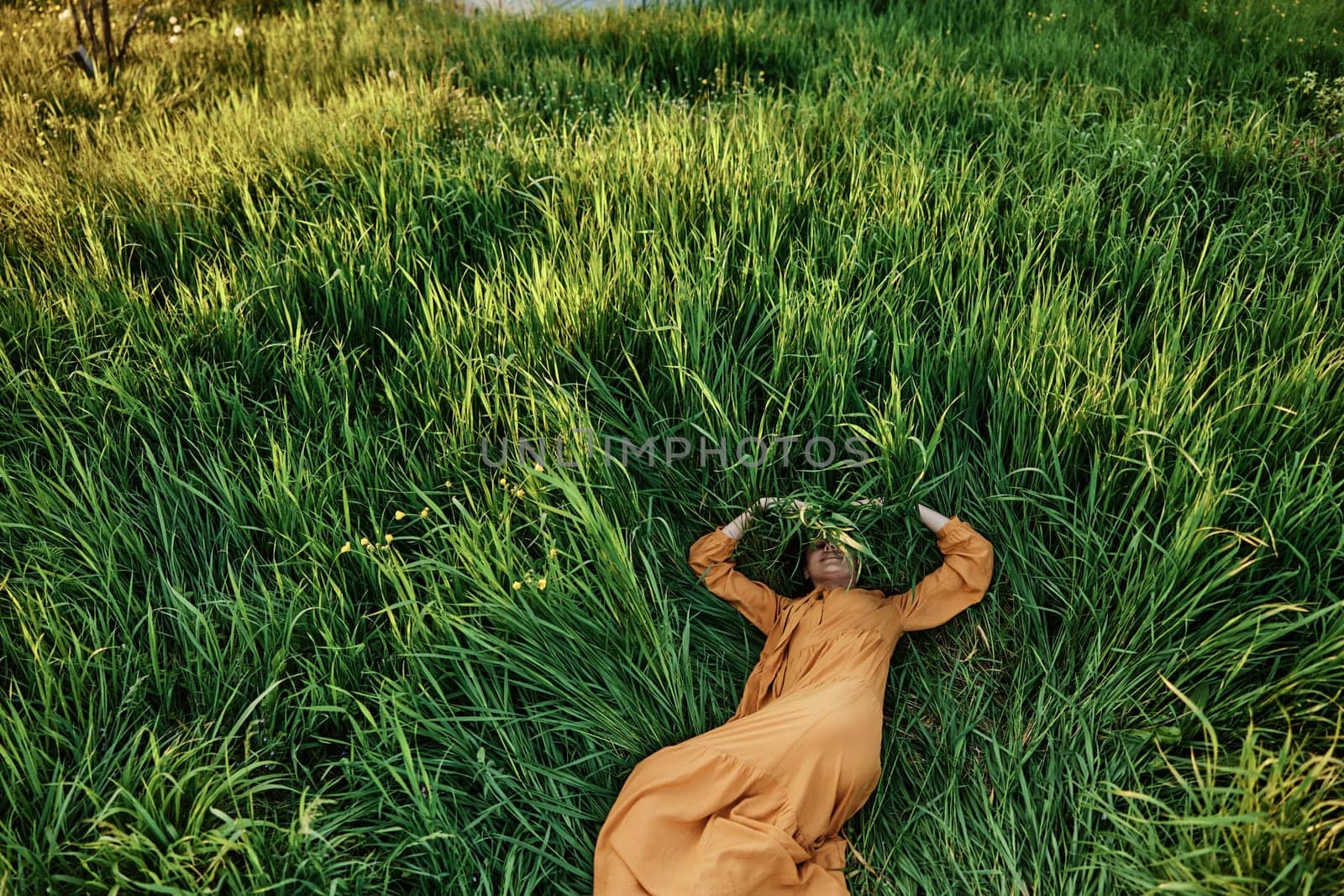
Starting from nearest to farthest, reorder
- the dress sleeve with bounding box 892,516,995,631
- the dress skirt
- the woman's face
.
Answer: the dress skirt < the dress sleeve with bounding box 892,516,995,631 < the woman's face

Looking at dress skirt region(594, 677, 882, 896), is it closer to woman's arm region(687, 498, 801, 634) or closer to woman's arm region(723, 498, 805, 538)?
woman's arm region(687, 498, 801, 634)

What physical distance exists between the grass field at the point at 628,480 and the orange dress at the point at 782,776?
13cm

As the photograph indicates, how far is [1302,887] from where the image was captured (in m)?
1.45

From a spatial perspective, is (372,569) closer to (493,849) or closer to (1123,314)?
(493,849)

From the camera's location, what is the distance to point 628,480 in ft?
7.66

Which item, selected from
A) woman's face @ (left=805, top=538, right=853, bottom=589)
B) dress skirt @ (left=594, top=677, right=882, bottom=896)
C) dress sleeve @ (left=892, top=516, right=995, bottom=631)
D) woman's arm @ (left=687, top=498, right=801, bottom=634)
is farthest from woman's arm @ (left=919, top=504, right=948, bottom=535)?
dress skirt @ (left=594, top=677, right=882, bottom=896)

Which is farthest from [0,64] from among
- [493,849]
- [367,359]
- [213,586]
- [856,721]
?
[856,721]

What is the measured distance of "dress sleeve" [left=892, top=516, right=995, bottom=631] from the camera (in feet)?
7.10

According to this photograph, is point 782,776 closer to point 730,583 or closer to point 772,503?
point 730,583

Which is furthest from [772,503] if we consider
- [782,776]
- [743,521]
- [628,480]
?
[782,776]

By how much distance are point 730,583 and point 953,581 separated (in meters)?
0.61

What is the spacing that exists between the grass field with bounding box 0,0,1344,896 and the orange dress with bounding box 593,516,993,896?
126 mm

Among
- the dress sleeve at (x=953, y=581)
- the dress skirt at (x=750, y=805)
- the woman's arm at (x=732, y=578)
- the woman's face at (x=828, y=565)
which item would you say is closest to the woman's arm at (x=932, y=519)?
the dress sleeve at (x=953, y=581)

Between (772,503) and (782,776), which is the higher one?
(772,503)
